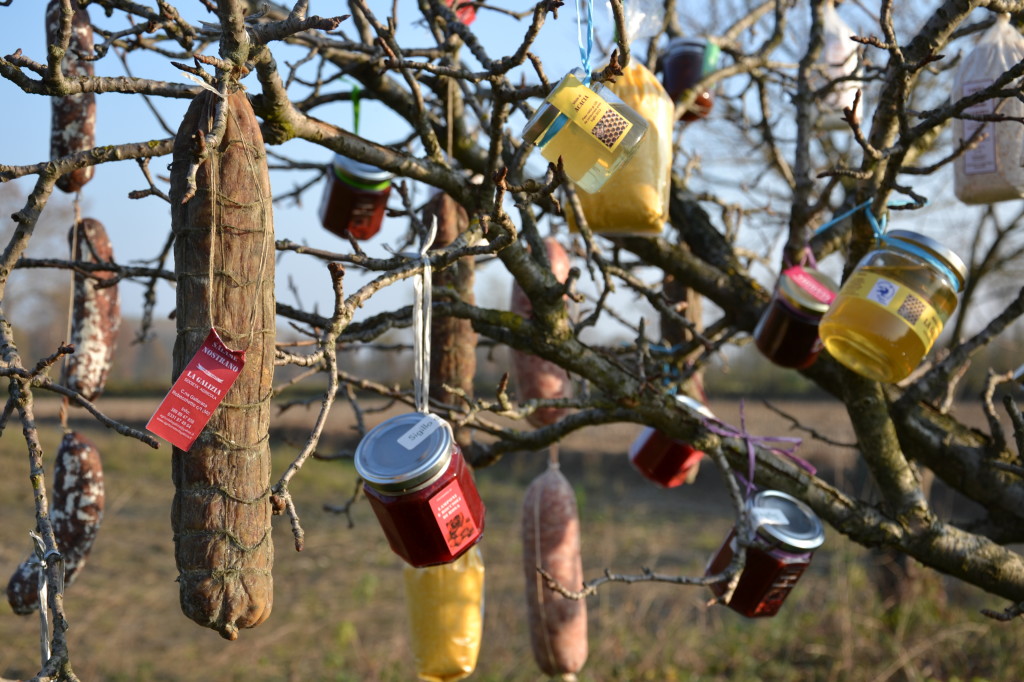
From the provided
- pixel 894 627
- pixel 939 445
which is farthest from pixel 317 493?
pixel 939 445

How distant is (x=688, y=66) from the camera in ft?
10.1

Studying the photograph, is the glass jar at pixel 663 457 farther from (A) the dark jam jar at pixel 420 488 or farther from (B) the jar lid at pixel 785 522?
(A) the dark jam jar at pixel 420 488

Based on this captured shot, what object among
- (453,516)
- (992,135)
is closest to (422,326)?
(453,516)

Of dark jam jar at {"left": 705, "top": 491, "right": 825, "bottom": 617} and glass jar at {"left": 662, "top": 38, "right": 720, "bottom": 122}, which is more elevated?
glass jar at {"left": 662, "top": 38, "right": 720, "bottom": 122}

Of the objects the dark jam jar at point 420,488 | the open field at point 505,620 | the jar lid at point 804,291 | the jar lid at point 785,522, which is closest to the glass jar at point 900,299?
the jar lid at point 804,291

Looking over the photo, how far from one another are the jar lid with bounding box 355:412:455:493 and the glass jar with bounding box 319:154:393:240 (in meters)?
1.10

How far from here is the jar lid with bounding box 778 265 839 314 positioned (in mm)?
2172

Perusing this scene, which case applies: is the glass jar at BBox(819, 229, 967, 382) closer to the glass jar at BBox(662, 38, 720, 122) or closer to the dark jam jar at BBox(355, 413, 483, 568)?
the dark jam jar at BBox(355, 413, 483, 568)

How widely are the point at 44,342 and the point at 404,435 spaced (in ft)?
33.0

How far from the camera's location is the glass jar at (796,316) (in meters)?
2.18

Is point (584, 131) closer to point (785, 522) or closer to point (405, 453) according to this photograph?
point (405, 453)

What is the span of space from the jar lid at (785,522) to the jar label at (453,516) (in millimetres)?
731

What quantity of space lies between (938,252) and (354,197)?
1.58 metres

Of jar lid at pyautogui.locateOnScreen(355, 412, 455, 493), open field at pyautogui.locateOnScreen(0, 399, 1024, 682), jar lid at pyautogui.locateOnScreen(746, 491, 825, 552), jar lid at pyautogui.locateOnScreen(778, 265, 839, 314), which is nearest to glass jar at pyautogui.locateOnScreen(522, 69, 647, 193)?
jar lid at pyautogui.locateOnScreen(355, 412, 455, 493)
